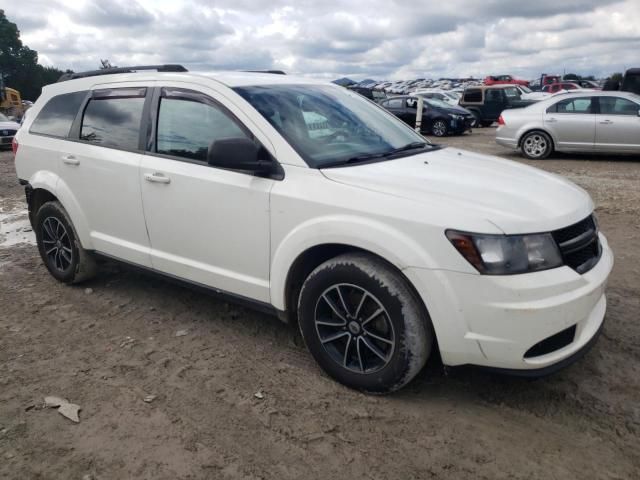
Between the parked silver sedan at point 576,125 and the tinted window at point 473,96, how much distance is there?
10.1m

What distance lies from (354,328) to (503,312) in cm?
83

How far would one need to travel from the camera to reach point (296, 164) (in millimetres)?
3113

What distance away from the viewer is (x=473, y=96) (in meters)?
22.2

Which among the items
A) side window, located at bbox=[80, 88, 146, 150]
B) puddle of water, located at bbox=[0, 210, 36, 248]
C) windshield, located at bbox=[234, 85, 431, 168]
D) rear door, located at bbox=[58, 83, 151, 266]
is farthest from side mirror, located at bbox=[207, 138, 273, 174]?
puddle of water, located at bbox=[0, 210, 36, 248]

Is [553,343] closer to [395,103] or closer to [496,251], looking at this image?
[496,251]

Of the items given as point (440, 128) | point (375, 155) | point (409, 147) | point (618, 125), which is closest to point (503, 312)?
point (375, 155)

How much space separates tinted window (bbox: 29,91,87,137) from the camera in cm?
454

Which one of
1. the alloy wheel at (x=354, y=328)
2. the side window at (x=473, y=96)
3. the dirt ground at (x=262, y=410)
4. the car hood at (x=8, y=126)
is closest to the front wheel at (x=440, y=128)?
the side window at (x=473, y=96)

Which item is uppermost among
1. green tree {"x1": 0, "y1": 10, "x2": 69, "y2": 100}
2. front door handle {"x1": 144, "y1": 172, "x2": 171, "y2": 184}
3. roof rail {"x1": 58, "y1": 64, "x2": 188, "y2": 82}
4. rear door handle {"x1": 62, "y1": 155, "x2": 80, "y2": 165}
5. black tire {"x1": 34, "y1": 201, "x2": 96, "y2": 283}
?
green tree {"x1": 0, "y1": 10, "x2": 69, "y2": 100}

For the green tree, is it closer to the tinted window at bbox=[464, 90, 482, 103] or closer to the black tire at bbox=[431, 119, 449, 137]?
the tinted window at bbox=[464, 90, 482, 103]

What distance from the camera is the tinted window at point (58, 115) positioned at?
4.54 m

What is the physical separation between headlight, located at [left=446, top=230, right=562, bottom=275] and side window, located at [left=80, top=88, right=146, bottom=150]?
252 centimetres

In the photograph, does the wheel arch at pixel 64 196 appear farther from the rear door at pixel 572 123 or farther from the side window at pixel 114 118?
the rear door at pixel 572 123

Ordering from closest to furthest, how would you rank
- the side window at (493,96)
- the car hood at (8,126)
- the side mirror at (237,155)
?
1. the side mirror at (237,155)
2. the car hood at (8,126)
3. the side window at (493,96)
